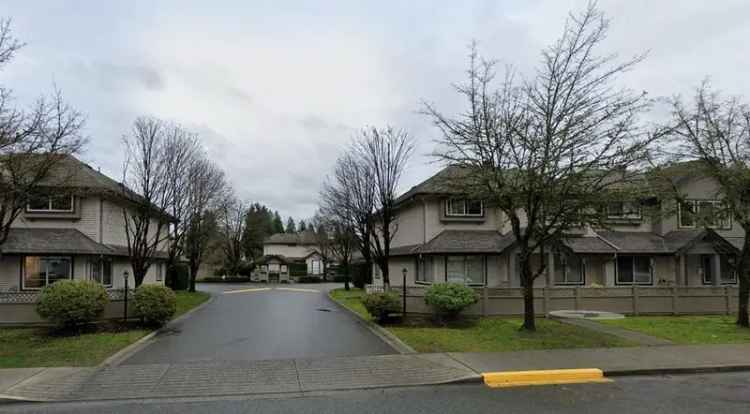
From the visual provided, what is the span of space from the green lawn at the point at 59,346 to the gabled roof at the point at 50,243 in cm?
499

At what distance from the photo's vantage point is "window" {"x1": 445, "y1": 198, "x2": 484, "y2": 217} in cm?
2584

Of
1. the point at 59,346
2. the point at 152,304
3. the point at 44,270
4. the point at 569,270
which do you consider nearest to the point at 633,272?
the point at 569,270

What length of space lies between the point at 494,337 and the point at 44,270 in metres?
18.5

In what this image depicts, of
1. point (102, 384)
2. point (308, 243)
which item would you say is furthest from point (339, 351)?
point (308, 243)

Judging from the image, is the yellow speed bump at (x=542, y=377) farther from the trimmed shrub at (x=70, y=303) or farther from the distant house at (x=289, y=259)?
the distant house at (x=289, y=259)

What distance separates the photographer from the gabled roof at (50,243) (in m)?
21.6

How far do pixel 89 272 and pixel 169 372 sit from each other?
15301mm

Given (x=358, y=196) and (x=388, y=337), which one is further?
(x=358, y=196)

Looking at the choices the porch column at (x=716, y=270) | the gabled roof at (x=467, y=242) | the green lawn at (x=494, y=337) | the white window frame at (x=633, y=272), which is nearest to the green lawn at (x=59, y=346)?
the green lawn at (x=494, y=337)

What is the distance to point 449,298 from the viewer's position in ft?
57.4

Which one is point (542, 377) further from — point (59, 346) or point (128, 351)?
point (59, 346)

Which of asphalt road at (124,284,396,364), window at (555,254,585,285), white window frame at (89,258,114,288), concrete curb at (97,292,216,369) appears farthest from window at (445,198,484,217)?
white window frame at (89,258,114,288)

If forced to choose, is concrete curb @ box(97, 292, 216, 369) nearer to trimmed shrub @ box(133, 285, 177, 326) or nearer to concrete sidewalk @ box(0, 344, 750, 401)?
trimmed shrub @ box(133, 285, 177, 326)

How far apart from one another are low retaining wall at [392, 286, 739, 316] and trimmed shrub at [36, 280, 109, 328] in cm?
984
